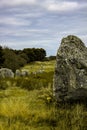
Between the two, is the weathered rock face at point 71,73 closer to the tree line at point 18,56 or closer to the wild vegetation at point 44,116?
the wild vegetation at point 44,116

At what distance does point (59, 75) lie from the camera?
1160 cm

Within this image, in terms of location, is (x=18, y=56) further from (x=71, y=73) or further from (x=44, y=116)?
(x=44, y=116)

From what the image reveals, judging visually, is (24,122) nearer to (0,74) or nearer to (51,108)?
(51,108)

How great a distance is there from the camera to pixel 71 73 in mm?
11242

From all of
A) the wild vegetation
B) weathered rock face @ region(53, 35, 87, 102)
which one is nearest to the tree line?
weathered rock face @ region(53, 35, 87, 102)

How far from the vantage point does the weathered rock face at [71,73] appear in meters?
10.9

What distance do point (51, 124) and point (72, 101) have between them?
1887mm

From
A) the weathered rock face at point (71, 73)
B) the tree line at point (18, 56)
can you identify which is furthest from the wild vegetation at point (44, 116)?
the tree line at point (18, 56)

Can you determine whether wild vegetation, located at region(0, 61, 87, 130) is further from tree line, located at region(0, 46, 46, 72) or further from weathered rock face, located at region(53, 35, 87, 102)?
tree line, located at region(0, 46, 46, 72)

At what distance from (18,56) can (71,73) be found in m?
61.8

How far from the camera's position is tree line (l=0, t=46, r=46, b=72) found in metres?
59.1

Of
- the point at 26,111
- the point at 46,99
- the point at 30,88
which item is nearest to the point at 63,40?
the point at 46,99

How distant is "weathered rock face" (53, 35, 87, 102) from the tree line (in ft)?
150

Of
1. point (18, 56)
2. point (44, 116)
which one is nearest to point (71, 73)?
point (44, 116)
